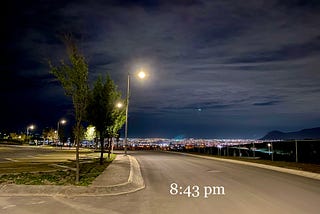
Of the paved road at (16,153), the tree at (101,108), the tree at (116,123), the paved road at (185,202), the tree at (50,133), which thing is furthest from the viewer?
the tree at (50,133)

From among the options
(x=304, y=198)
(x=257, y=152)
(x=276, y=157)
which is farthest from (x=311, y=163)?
(x=304, y=198)

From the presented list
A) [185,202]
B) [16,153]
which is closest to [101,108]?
[185,202]

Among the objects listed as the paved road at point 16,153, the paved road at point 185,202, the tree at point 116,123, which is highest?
the tree at point 116,123

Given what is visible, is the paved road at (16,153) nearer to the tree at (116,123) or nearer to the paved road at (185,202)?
the tree at (116,123)

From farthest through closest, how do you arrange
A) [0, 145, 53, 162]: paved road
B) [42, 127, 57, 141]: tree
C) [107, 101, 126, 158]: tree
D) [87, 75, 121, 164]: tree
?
[42, 127, 57, 141]: tree → [0, 145, 53, 162]: paved road → [107, 101, 126, 158]: tree → [87, 75, 121, 164]: tree

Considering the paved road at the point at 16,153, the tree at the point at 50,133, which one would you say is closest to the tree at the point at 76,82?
the paved road at the point at 16,153

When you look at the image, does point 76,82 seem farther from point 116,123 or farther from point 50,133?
point 50,133

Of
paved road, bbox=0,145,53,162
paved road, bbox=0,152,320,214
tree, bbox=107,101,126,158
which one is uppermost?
tree, bbox=107,101,126,158

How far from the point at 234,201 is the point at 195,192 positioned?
6.38ft

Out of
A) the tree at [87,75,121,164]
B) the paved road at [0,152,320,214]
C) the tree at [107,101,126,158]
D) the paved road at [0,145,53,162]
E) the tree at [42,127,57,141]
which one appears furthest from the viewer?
the tree at [42,127,57,141]

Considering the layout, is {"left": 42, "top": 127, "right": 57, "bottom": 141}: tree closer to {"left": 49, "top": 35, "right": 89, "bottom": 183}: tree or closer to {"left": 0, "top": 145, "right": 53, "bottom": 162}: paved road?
{"left": 0, "top": 145, "right": 53, "bottom": 162}: paved road

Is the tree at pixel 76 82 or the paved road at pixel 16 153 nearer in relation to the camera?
the tree at pixel 76 82

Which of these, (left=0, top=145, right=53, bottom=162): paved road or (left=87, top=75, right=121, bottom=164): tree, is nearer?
(left=87, top=75, right=121, bottom=164): tree

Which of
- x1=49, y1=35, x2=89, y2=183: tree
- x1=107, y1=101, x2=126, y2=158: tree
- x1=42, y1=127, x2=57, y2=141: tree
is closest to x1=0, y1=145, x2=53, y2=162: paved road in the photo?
x1=107, y1=101, x2=126, y2=158: tree
